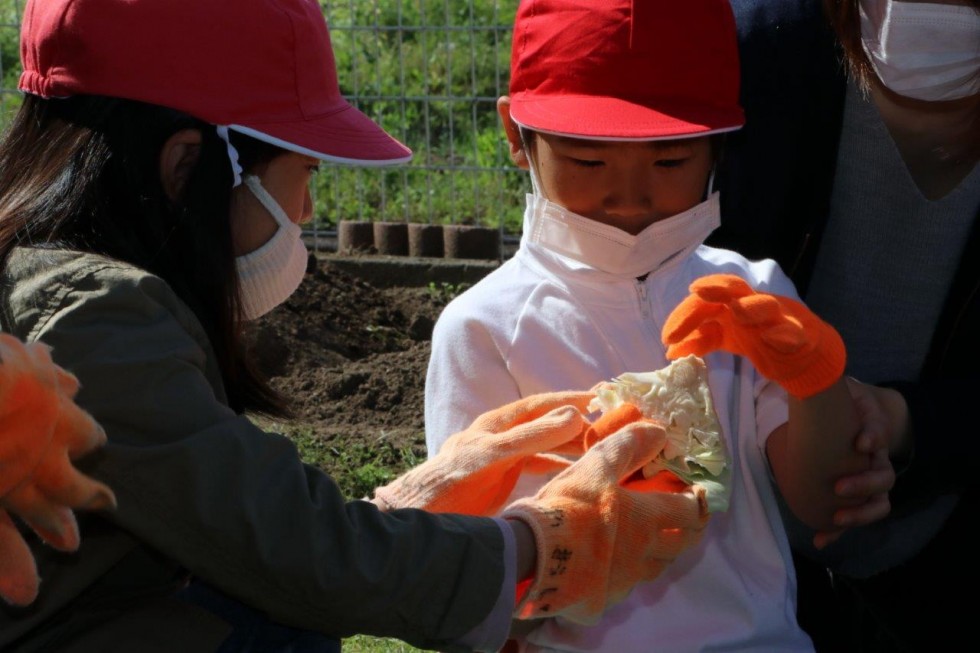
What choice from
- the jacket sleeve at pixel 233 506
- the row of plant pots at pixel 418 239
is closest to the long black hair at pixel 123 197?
the jacket sleeve at pixel 233 506

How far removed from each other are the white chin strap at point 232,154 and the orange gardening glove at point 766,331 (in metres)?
0.67

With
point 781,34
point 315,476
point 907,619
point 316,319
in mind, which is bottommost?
point 316,319

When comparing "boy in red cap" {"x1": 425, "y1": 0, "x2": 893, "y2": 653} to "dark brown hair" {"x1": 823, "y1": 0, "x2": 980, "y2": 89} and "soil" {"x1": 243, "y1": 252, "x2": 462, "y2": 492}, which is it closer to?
"dark brown hair" {"x1": 823, "y1": 0, "x2": 980, "y2": 89}

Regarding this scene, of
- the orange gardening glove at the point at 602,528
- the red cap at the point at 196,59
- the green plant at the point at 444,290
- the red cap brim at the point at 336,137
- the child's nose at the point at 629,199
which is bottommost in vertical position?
the green plant at the point at 444,290

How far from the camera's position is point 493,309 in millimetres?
2387

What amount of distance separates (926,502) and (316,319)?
330cm

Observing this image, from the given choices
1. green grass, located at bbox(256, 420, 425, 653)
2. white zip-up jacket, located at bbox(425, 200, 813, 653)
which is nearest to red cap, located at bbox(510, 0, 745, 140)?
white zip-up jacket, located at bbox(425, 200, 813, 653)

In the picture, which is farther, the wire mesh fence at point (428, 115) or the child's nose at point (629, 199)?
the wire mesh fence at point (428, 115)

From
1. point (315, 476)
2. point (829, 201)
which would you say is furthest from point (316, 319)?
point (315, 476)

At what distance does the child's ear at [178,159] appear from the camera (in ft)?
6.86

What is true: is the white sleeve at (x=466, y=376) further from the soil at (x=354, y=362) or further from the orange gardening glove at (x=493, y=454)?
the soil at (x=354, y=362)

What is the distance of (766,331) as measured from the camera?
2033mm

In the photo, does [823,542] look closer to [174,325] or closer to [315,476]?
[315,476]

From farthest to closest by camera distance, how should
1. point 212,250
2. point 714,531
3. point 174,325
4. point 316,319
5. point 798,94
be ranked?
point 316,319 < point 798,94 < point 714,531 < point 212,250 < point 174,325
